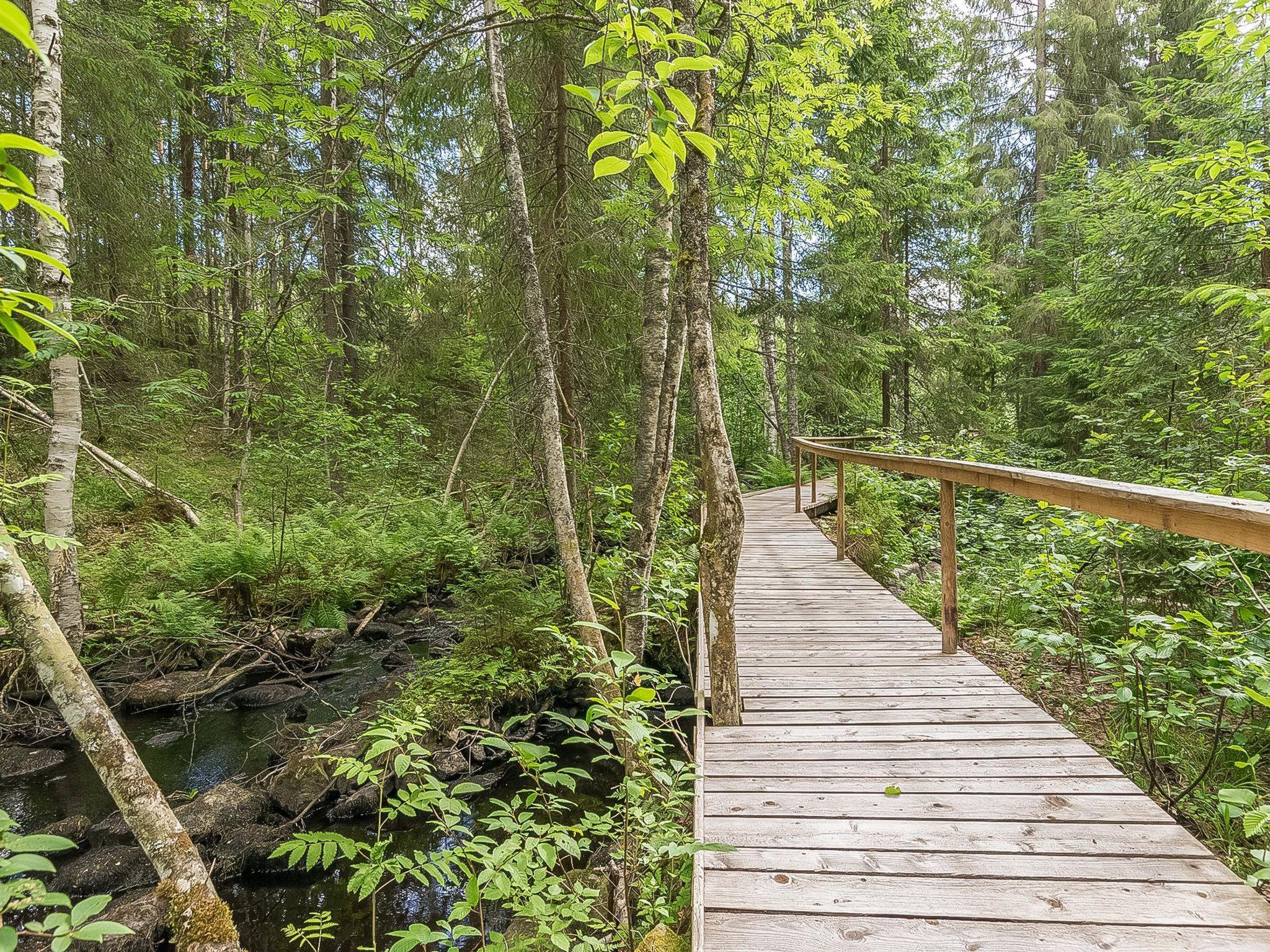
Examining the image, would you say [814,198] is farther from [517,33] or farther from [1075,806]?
[1075,806]

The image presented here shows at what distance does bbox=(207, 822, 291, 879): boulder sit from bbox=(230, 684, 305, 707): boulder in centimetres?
209

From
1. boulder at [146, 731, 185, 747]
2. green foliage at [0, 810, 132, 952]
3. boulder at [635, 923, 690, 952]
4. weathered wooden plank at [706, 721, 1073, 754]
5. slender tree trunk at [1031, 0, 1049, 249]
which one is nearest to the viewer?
green foliage at [0, 810, 132, 952]

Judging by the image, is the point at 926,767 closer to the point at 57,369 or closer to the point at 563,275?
Result: the point at 563,275

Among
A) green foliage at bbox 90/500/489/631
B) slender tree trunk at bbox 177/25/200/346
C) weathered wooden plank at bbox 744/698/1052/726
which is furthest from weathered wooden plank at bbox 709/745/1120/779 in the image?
slender tree trunk at bbox 177/25/200/346

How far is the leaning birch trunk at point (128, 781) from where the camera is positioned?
9.12 ft

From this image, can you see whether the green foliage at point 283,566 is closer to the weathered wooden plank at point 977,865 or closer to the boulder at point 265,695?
the boulder at point 265,695

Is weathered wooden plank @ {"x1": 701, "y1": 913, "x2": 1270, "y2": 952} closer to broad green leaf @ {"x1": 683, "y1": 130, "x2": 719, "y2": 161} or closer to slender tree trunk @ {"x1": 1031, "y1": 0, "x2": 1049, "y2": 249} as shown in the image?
Answer: broad green leaf @ {"x1": 683, "y1": 130, "x2": 719, "y2": 161}

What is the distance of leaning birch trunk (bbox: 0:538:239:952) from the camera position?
109 inches

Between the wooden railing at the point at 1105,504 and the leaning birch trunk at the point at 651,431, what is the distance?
6.82ft

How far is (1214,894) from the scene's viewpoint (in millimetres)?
1965

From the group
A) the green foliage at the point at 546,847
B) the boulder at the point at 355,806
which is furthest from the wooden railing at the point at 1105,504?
the boulder at the point at 355,806

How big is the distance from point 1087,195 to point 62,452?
16.8 m

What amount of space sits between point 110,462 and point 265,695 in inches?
118

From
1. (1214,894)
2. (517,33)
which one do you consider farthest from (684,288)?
(517,33)
